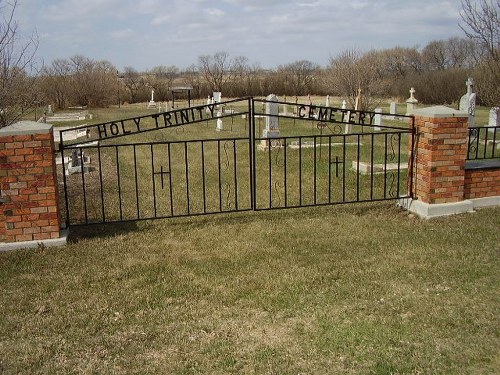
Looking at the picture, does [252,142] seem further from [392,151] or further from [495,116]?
[495,116]

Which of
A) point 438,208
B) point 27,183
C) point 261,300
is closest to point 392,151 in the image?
point 438,208

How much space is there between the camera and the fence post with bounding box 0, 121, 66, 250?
4.87m

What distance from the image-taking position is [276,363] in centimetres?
293

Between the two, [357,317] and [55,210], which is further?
[55,210]

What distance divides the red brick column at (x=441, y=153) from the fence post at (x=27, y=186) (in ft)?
14.0

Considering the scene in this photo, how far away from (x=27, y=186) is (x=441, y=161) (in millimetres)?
4673

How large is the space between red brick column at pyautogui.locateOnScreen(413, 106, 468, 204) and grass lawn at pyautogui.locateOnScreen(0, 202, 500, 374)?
15.4 inches

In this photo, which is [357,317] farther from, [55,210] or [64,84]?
[64,84]

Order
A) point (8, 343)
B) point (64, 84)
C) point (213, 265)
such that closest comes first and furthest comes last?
point (8, 343)
point (213, 265)
point (64, 84)

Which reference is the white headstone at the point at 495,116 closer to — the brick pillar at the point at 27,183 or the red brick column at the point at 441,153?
the red brick column at the point at 441,153

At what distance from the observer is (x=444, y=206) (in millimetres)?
5969

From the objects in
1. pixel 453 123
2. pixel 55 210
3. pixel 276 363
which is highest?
→ pixel 453 123

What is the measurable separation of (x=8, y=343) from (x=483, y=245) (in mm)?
4311

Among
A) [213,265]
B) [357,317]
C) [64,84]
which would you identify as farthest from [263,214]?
[64,84]
